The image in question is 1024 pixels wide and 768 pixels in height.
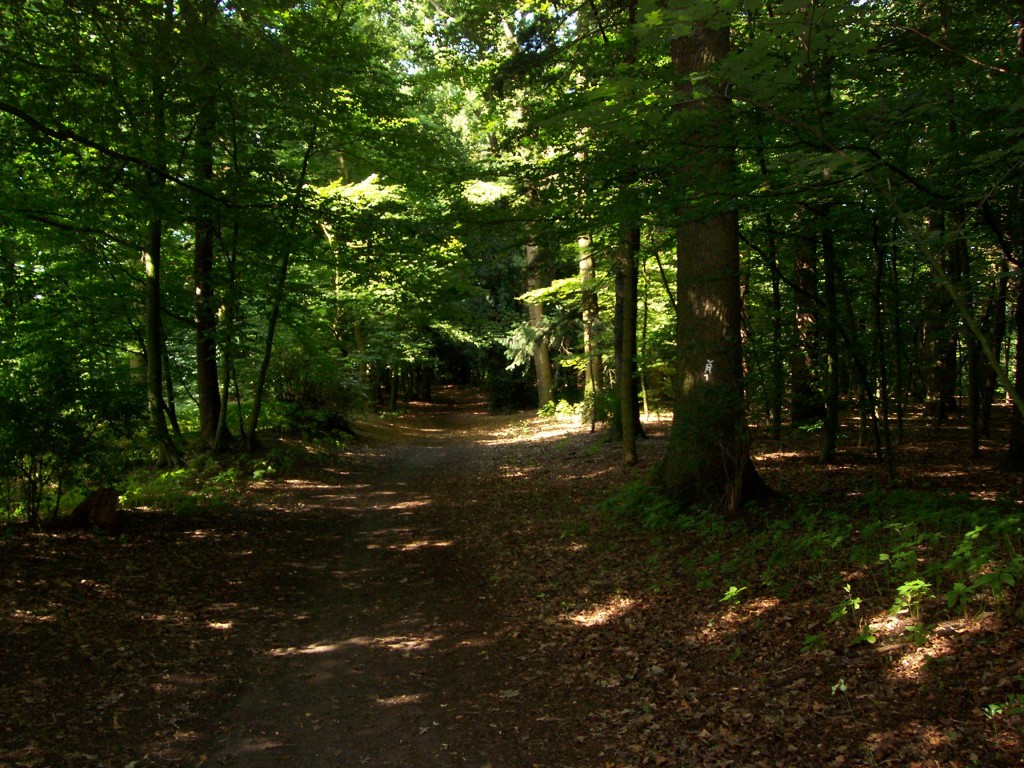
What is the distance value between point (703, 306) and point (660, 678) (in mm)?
4578

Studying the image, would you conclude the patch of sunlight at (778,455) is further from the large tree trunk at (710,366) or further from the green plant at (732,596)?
the green plant at (732,596)

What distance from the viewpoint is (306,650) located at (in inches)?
224

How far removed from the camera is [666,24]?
14.2ft

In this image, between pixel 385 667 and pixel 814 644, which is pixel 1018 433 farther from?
pixel 385 667

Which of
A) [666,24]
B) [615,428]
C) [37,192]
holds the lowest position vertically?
[615,428]

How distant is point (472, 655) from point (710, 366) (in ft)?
14.1

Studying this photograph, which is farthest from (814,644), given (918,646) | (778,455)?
(778,455)

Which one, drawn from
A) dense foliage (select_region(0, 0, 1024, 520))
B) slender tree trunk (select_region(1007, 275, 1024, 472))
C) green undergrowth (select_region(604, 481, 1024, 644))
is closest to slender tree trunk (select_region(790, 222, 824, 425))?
dense foliage (select_region(0, 0, 1024, 520))

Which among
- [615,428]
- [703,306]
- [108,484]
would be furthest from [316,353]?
[703,306]

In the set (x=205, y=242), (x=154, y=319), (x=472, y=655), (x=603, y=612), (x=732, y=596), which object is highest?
(x=205, y=242)

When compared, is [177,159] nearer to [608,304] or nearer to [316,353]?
[316,353]

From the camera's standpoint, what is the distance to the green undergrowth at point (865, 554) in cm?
433

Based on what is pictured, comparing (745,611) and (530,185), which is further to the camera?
(530,185)

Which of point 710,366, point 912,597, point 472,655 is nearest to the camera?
point 912,597
